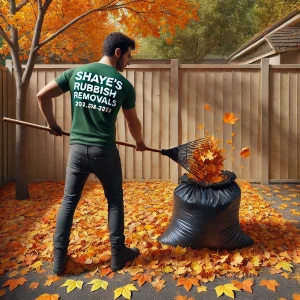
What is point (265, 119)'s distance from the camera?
612 centimetres

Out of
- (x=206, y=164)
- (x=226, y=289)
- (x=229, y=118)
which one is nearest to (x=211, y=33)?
(x=229, y=118)

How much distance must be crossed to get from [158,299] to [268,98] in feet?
15.3

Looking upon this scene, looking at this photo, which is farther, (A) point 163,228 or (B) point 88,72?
(A) point 163,228

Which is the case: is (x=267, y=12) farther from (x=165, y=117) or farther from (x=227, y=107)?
(x=165, y=117)

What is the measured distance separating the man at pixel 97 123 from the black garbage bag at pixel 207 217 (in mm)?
694

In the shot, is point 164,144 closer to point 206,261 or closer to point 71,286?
point 206,261

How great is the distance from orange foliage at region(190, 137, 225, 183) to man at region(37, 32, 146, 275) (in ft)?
2.79

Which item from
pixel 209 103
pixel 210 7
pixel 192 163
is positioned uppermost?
pixel 210 7

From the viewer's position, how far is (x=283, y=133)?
6.18 metres

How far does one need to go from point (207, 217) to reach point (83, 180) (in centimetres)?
121

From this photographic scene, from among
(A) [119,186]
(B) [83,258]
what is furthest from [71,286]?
(A) [119,186]

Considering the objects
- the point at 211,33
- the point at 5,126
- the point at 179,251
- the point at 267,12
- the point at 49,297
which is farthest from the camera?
the point at 211,33

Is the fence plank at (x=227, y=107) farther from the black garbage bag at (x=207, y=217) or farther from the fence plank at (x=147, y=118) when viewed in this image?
the black garbage bag at (x=207, y=217)

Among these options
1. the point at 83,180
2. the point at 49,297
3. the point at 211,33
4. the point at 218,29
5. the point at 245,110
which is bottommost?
the point at 49,297
